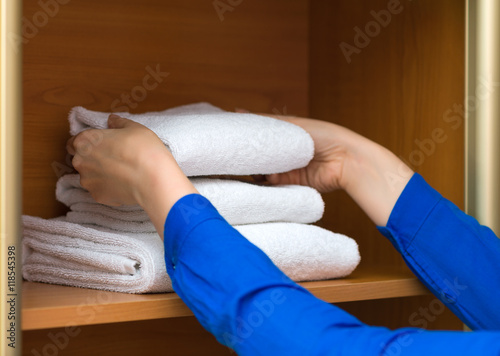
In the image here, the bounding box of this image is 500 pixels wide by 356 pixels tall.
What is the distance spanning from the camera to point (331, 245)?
26.4 inches

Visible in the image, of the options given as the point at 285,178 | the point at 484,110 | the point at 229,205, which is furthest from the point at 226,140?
the point at 484,110

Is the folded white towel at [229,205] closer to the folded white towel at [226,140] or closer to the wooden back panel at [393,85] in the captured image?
the folded white towel at [226,140]

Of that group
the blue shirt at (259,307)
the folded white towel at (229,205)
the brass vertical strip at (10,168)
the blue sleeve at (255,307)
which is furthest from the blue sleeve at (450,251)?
the brass vertical strip at (10,168)

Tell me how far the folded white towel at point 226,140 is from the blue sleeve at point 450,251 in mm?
137

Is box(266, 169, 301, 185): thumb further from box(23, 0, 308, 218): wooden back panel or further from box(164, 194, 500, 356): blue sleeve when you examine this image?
box(164, 194, 500, 356): blue sleeve

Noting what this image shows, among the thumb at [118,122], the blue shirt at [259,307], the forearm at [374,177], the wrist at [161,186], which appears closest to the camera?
the blue shirt at [259,307]

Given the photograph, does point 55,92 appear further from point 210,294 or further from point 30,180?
point 210,294

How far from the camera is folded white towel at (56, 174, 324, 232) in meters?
0.64

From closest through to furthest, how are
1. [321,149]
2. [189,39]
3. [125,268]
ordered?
[125,268]
[321,149]
[189,39]

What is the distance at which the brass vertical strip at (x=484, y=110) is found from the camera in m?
0.67

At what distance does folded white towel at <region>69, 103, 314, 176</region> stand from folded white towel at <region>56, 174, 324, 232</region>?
0.03m

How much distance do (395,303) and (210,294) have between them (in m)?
Result: 0.48

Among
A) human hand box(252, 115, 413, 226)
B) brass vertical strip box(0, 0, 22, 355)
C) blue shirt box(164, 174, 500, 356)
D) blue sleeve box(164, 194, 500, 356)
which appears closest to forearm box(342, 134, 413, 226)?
human hand box(252, 115, 413, 226)

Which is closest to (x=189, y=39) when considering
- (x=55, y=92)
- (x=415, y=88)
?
(x=55, y=92)
